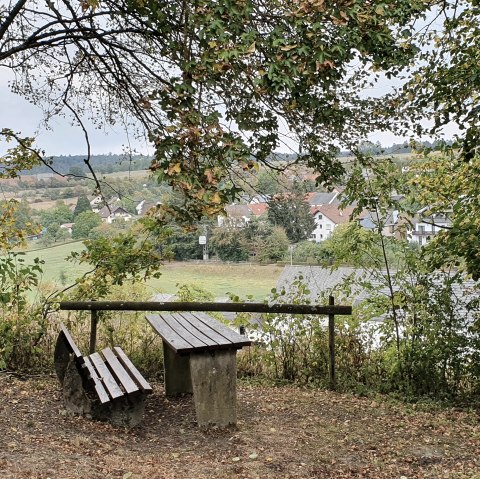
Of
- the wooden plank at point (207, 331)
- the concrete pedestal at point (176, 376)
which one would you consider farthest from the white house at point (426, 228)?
the concrete pedestal at point (176, 376)

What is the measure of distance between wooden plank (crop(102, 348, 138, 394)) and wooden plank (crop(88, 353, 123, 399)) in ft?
0.15

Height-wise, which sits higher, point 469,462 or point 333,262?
point 333,262

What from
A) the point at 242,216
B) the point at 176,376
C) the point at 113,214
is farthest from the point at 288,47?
the point at 113,214

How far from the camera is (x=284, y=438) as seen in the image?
4582mm

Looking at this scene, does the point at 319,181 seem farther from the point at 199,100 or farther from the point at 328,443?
the point at 328,443

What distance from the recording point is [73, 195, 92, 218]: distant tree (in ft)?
24.5

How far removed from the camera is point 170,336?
4.73 metres

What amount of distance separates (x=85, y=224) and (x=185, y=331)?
2.61 meters

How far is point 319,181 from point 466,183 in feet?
7.64

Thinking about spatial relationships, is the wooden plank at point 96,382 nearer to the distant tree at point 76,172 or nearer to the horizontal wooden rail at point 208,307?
the horizontal wooden rail at point 208,307

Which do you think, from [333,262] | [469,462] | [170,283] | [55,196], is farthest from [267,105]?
[55,196]

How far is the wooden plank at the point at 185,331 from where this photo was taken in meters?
4.42

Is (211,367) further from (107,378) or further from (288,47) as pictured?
(288,47)

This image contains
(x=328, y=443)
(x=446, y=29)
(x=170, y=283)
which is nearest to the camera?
(x=328, y=443)
